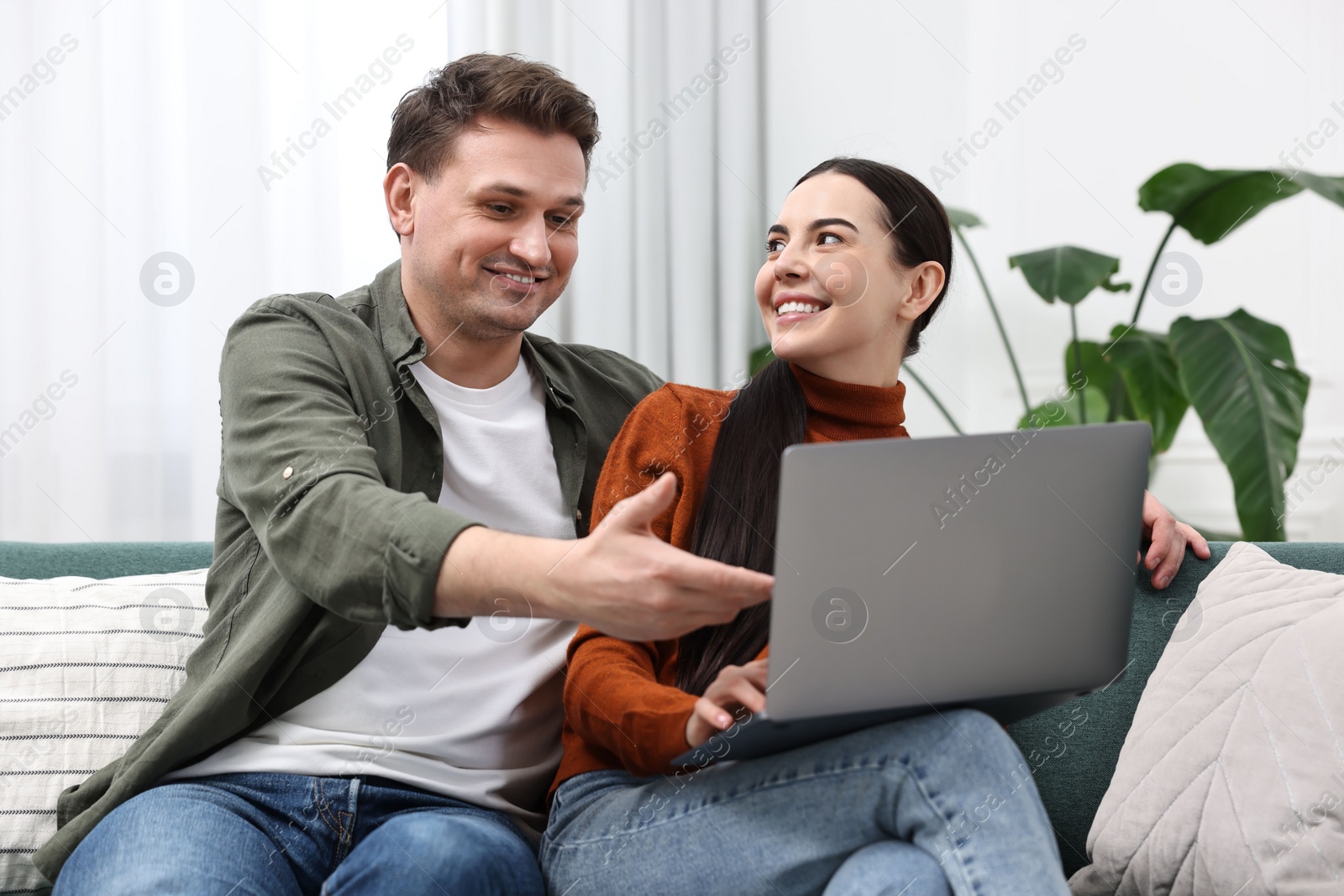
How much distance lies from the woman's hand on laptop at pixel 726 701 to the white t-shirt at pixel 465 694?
339 mm

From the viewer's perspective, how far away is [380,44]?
6.95 ft

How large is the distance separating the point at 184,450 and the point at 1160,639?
69.8 inches

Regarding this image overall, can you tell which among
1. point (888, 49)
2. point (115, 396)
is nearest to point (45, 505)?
point (115, 396)

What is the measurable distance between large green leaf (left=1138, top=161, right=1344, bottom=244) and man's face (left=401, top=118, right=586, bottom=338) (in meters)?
1.37

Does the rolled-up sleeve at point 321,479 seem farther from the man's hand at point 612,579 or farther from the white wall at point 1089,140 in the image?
the white wall at point 1089,140

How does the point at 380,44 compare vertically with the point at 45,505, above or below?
above

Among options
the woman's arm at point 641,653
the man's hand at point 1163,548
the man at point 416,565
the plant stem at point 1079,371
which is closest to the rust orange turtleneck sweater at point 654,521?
the woman's arm at point 641,653

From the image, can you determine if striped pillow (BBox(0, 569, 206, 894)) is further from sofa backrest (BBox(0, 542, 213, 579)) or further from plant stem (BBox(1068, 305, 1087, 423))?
plant stem (BBox(1068, 305, 1087, 423))

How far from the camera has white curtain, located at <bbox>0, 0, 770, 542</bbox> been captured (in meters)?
1.98

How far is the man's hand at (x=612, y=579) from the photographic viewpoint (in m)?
0.75

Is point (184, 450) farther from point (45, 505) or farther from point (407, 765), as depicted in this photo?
point (407, 765)

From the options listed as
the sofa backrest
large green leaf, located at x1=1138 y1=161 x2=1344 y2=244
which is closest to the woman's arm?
the sofa backrest

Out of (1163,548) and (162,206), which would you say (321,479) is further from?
(162,206)

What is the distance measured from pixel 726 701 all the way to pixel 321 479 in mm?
411
